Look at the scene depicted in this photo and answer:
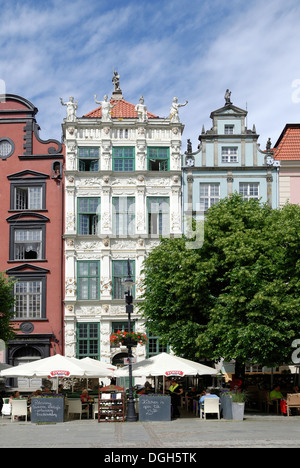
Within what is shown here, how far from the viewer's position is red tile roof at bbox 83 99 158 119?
4444 centimetres

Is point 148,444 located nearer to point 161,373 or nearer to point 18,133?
point 161,373

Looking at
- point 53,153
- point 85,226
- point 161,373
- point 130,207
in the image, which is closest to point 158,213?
point 130,207

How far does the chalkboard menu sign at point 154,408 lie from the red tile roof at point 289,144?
22017 millimetres

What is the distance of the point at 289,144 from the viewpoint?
4416 cm

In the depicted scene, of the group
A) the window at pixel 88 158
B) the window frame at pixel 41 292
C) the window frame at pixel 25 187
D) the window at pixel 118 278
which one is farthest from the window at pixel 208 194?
the window frame at pixel 41 292

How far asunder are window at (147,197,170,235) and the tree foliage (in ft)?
25.3

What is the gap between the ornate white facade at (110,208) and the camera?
4131 cm

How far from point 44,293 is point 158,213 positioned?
8.34m

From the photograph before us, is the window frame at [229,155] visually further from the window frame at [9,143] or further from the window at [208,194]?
the window frame at [9,143]

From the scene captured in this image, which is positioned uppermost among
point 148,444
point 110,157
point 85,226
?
point 110,157

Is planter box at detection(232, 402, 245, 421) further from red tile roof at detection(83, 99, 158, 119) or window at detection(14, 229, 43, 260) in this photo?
red tile roof at detection(83, 99, 158, 119)

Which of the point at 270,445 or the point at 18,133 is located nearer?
the point at 270,445

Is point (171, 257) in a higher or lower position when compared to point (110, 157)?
lower

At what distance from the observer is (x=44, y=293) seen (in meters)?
41.5
